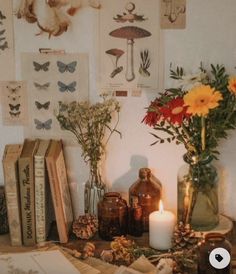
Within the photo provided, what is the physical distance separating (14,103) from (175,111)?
1.68ft

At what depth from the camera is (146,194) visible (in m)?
1.48

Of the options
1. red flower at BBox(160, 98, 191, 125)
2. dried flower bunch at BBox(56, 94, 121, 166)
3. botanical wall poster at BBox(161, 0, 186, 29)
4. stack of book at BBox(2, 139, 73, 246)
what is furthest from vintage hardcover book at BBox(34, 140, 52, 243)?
botanical wall poster at BBox(161, 0, 186, 29)

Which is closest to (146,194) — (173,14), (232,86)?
(232,86)

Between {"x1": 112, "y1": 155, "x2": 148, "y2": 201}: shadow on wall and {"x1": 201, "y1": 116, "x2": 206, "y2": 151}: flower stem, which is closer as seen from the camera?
{"x1": 201, "y1": 116, "x2": 206, "y2": 151}: flower stem

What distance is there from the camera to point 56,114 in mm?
1515

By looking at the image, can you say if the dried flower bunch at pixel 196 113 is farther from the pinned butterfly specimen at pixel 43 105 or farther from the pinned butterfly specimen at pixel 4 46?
the pinned butterfly specimen at pixel 4 46

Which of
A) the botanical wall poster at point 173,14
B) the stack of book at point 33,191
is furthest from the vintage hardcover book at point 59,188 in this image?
the botanical wall poster at point 173,14

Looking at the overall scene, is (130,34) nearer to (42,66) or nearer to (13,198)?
(42,66)

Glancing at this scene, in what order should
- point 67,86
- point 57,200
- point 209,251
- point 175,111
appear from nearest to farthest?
point 209,251
point 175,111
point 57,200
point 67,86

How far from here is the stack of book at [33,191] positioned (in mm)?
1361

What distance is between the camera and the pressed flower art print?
1.32 metres

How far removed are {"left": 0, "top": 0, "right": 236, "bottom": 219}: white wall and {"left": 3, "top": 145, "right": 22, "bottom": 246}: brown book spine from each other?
0.19 m

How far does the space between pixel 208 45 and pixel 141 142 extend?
35 centimetres

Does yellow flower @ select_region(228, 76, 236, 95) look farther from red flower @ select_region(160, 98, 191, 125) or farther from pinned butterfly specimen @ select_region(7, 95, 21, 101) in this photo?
pinned butterfly specimen @ select_region(7, 95, 21, 101)
